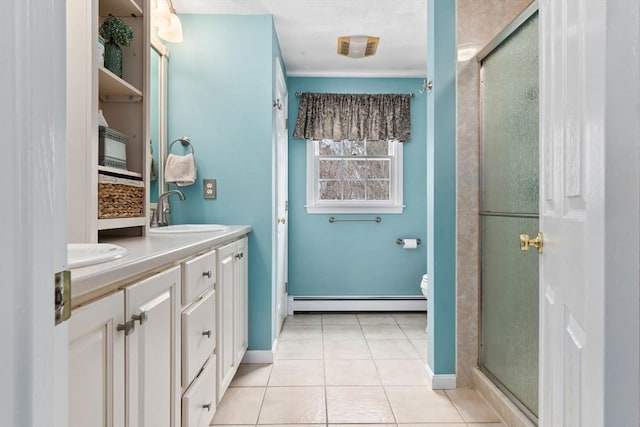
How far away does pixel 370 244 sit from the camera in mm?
4000

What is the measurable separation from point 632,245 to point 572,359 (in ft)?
1.48

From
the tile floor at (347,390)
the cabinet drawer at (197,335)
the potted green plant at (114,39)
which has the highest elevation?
the potted green plant at (114,39)

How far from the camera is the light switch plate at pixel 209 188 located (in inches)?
106

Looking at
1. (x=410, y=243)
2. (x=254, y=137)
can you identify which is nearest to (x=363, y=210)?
(x=410, y=243)

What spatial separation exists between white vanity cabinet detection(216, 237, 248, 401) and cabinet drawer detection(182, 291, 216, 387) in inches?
4.8

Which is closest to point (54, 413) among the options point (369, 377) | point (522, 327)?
point (522, 327)

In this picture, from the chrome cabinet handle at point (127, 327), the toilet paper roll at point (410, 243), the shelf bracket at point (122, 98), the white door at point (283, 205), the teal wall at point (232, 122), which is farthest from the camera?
the toilet paper roll at point (410, 243)

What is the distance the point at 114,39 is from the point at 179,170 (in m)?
1.01

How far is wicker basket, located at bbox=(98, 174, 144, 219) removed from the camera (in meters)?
1.50

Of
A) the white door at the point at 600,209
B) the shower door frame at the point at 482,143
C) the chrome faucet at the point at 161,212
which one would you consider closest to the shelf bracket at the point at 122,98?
the chrome faucet at the point at 161,212

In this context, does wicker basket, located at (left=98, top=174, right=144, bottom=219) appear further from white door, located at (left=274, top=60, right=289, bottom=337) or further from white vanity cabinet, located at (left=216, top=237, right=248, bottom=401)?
white door, located at (left=274, top=60, right=289, bottom=337)

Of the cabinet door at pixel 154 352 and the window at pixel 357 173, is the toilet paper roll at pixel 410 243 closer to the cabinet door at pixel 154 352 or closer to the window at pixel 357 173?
the window at pixel 357 173

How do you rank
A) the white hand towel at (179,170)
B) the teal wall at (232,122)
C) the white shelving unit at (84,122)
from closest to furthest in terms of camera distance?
the white shelving unit at (84,122) → the white hand towel at (179,170) → the teal wall at (232,122)

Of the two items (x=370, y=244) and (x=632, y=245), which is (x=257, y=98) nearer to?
(x=370, y=244)
